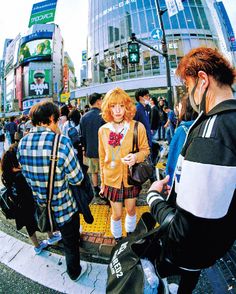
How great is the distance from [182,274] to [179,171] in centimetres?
82

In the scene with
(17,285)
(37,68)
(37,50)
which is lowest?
(17,285)

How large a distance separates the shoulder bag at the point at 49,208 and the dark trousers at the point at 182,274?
1.26 metres

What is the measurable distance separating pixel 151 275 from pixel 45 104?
184cm

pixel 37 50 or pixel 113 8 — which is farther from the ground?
pixel 37 50

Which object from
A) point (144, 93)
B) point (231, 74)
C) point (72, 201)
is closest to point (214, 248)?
point (231, 74)

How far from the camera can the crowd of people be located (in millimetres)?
917

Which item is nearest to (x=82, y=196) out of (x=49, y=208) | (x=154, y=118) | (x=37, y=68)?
(x=49, y=208)

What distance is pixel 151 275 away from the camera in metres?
1.20

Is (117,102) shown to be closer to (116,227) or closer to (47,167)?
(47,167)

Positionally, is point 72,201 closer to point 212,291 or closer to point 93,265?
point 93,265

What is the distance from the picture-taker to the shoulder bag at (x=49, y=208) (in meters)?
2.04

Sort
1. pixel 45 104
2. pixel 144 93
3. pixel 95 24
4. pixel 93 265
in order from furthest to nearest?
pixel 95 24 → pixel 144 93 → pixel 93 265 → pixel 45 104

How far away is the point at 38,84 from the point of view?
54000 mm

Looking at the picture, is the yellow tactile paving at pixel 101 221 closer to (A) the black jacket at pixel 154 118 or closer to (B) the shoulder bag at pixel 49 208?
(B) the shoulder bag at pixel 49 208
